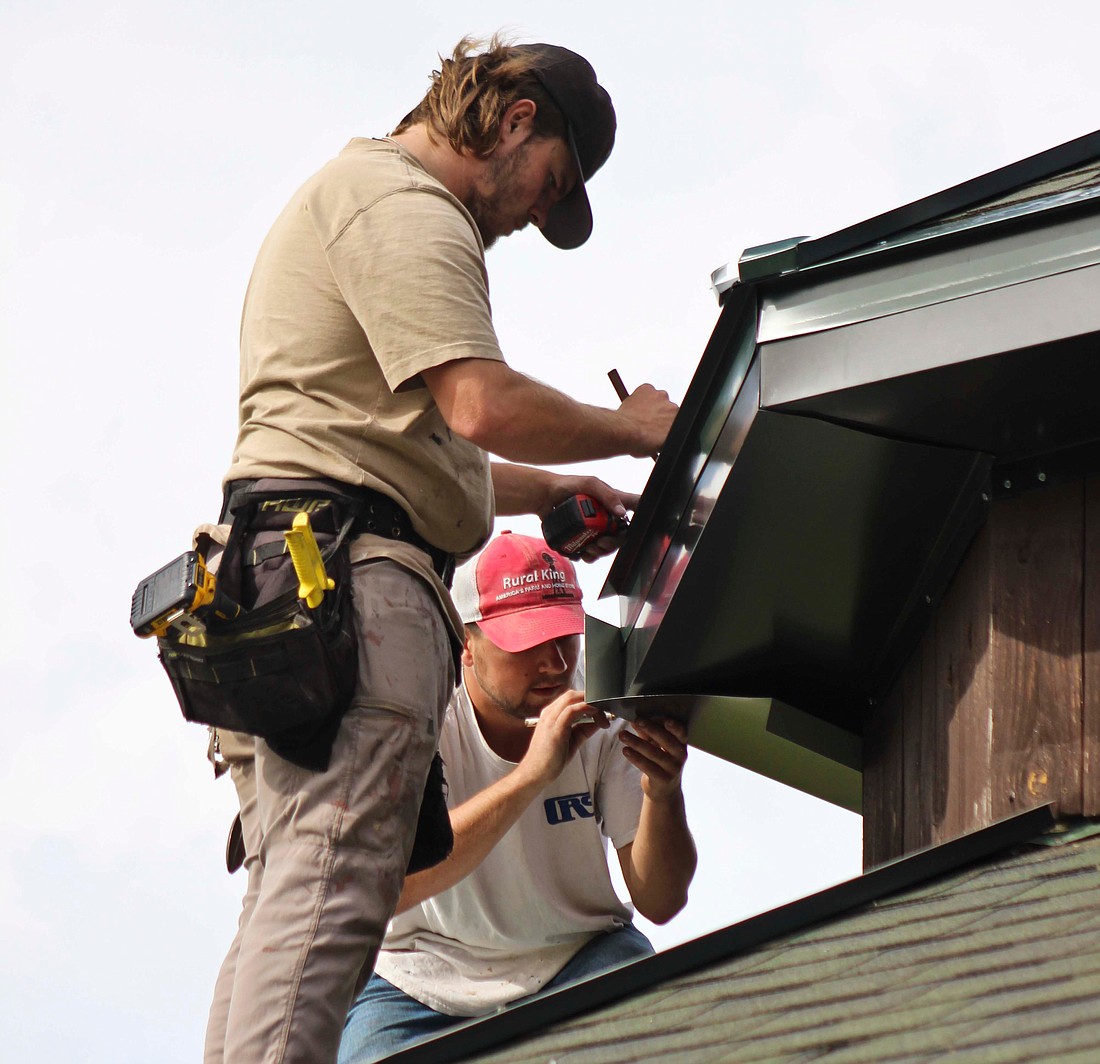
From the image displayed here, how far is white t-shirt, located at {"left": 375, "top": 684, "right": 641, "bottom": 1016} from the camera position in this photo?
4961 millimetres

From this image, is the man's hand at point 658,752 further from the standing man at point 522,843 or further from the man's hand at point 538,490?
the man's hand at point 538,490

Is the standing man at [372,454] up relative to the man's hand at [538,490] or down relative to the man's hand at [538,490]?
down

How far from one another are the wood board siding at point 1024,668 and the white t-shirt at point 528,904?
179cm

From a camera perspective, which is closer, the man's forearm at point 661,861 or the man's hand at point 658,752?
the man's hand at point 658,752

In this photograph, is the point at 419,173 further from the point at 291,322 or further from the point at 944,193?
the point at 944,193

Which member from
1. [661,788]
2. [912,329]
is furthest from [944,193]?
[661,788]

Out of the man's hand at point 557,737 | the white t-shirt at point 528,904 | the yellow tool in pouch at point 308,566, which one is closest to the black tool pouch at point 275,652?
the yellow tool in pouch at point 308,566

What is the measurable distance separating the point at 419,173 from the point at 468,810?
2126mm

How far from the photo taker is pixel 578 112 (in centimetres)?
369

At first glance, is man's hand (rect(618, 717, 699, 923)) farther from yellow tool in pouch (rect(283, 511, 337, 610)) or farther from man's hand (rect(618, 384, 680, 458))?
yellow tool in pouch (rect(283, 511, 337, 610))

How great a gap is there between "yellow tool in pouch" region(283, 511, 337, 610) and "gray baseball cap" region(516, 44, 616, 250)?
1.29 metres

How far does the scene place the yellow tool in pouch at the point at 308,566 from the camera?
2900 mm

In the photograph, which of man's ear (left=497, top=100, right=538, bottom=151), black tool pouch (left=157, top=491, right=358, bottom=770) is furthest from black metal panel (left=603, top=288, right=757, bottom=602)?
man's ear (left=497, top=100, right=538, bottom=151)

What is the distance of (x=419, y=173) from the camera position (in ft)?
10.9
